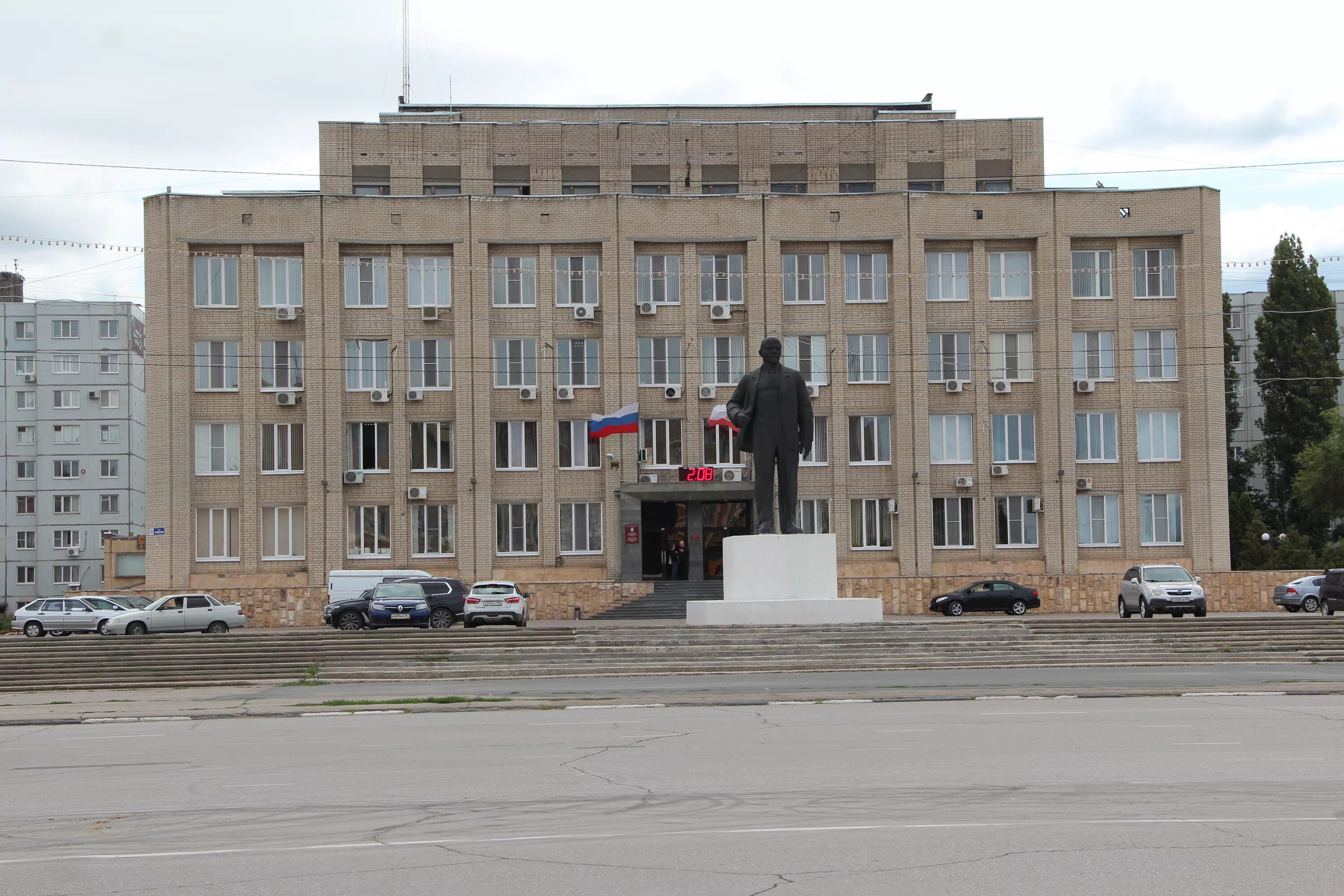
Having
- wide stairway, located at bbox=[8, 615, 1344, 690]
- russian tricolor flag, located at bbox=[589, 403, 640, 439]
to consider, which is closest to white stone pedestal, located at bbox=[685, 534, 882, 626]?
wide stairway, located at bbox=[8, 615, 1344, 690]

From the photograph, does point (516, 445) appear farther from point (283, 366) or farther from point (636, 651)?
point (636, 651)

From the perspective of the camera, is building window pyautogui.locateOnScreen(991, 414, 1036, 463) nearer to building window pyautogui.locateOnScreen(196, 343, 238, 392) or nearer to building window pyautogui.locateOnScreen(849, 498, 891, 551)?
building window pyautogui.locateOnScreen(849, 498, 891, 551)

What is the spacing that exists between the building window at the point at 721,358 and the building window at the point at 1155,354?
48.9ft

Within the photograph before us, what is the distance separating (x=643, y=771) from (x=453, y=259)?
130 feet

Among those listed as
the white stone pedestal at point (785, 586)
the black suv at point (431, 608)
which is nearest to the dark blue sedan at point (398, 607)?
the black suv at point (431, 608)

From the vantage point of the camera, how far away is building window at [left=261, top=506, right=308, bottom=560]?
49.0 meters

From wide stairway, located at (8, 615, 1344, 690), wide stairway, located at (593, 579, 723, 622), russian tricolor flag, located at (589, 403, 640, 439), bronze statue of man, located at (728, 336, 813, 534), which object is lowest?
wide stairway, located at (593, 579, 723, 622)

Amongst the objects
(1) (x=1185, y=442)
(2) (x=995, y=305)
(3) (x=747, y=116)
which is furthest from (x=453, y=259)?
(1) (x=1185, y=442)

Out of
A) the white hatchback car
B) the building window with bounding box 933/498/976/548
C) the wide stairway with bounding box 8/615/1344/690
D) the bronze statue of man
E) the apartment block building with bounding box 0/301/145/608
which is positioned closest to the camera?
the wide stairway with bounding box 8/615/1344/690

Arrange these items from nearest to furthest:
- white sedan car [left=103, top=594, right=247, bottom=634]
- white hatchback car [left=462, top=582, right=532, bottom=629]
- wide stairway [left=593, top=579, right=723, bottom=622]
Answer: white hatchback car [left=462, top=582, right=532, bottom=629] < white sedan car [left=103, top=594, right=247, bottom=634] < wide stairway [left=593, top=579, right=723, bottom=622]

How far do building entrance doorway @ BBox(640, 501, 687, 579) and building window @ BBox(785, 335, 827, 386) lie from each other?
6.94 m

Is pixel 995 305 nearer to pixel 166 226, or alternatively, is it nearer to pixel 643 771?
pixel 166 226

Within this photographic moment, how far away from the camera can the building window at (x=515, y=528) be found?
49.6 meters

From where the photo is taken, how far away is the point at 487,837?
9.01 meters
